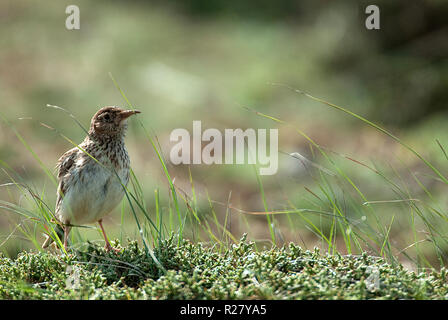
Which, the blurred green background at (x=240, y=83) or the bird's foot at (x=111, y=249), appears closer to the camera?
the bird's foot at (x=111, y=249)

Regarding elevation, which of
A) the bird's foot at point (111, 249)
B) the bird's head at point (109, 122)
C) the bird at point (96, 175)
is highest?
the bird's head at point (109, 122)

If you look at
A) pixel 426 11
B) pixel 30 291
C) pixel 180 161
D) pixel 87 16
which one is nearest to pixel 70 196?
pixel 30 291

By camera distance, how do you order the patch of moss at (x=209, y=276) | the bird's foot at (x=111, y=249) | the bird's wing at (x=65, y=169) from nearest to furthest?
the patch of moss at (x=209, y=276) → the bird's foot at (x=111, y=249) → the bird's wing at (x=65, y=169)

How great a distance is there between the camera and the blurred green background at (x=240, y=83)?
371 inches

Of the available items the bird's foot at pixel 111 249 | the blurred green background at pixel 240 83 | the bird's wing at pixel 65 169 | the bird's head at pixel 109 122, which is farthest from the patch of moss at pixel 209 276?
the blurred green background at pixel 240 83

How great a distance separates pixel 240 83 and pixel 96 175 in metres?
9.22

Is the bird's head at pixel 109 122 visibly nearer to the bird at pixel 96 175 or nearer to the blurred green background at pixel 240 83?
the bird at pixel 96 175

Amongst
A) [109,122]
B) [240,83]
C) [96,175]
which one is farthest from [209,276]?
[240,83]

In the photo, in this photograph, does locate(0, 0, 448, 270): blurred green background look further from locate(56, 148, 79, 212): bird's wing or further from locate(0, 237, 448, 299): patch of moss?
locate(0, 237, 448, 299): patch of moss

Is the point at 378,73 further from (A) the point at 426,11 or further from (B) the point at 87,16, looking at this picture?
(B) the point at 87,16

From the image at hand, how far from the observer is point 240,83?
1329cm

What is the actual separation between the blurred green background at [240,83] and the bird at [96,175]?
3439 mm

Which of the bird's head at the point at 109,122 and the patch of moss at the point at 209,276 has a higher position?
the bird's head at the point at 109,122
